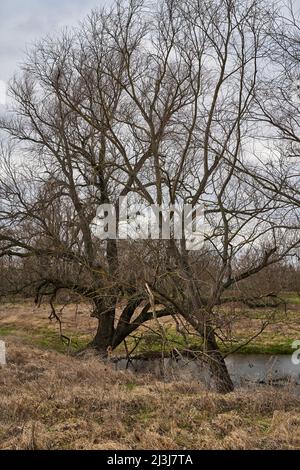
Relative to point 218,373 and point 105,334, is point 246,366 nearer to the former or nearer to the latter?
point 105,334

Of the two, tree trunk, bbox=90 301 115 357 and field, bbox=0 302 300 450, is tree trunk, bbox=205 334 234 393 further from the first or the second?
tree trunk, bbox=90 301 115 357

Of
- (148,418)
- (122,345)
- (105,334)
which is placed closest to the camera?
(148,418)

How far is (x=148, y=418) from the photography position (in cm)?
564

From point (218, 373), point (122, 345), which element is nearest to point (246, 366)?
point (122, 345)

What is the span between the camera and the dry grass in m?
4.76

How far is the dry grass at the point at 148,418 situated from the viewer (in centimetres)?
476

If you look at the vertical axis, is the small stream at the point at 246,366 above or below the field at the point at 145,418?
below

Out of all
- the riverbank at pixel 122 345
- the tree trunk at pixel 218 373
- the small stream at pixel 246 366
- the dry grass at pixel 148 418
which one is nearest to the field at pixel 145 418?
the dry grass at pixel 148 418

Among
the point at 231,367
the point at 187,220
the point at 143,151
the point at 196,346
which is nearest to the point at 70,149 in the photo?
the point at 143,151

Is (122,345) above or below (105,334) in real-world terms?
below

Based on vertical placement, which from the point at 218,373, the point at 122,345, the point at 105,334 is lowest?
the point at 122,345

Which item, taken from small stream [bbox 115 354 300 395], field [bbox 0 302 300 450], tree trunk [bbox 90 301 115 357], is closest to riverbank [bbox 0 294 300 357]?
small stream [bbox 115 354 300 395]

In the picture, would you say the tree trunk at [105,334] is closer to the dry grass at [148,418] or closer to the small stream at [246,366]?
the small stream at [246,366]
